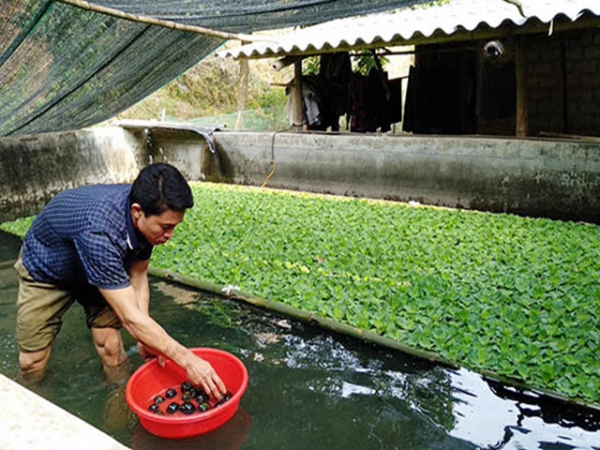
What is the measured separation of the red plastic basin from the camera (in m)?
2.80

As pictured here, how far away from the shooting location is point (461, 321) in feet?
14.6

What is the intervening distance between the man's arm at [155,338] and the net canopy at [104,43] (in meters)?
2.62

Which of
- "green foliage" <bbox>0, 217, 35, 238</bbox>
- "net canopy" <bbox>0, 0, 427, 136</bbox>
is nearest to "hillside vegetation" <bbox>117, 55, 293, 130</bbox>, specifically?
"green foliage" <bbox>0, 217, 35, 238</bbox>

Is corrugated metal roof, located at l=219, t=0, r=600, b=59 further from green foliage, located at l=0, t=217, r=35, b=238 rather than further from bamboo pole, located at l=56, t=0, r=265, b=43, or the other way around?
green foliage, located at l=0, t=217, r=35, b=238

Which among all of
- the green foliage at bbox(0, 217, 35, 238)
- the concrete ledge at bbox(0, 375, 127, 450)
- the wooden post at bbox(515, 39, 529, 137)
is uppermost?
the wooden post at bbox(515, 39, 529, 137)

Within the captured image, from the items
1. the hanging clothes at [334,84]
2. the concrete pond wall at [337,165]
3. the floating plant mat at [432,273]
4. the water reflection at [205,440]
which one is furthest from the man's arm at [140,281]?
the hanging clothes at [334,84]

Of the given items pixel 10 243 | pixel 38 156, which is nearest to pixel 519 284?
pixel 10 243

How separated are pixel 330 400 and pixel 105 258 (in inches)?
73.5

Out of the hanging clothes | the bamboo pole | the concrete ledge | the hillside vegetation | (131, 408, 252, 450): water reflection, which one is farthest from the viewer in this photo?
the hillside vegetation

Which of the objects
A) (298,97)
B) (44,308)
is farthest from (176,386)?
(298,97)

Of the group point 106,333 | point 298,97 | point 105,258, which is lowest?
point 106,333

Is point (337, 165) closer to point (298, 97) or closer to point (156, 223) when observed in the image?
point (298, 97)

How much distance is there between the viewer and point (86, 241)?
2.70m

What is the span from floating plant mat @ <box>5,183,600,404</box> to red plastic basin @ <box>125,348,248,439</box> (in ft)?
5.00
